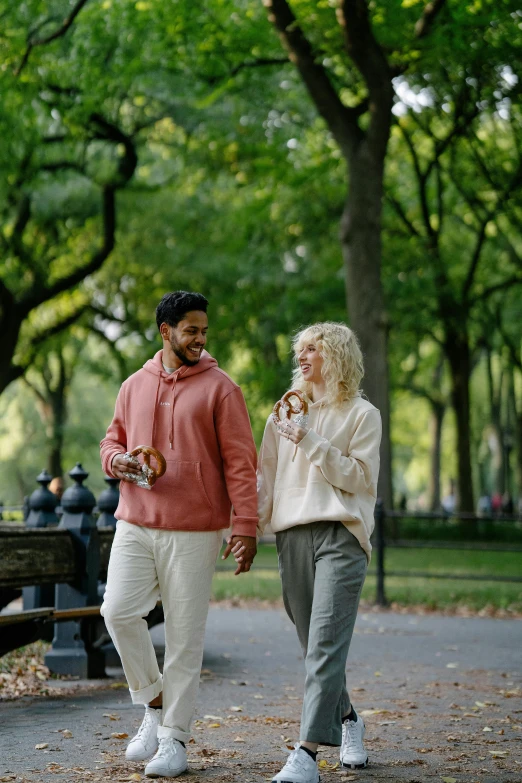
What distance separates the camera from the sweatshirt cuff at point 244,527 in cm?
507

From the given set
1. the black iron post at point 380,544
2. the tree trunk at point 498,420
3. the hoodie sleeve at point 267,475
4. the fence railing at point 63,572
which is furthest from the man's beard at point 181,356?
the tree trunk at point 498,420

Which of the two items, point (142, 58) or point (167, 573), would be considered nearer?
point (167, 573)

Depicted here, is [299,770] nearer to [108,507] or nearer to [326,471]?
[326,471]

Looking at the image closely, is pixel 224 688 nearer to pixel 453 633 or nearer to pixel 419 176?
pixel 453 633

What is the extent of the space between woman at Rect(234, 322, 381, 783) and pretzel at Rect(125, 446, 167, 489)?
49cm

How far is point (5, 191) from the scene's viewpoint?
81.9 feet

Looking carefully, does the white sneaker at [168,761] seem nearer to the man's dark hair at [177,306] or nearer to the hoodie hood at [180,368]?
the hoodie hood at [180,368]

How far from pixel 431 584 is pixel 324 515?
Answer: 1323cm

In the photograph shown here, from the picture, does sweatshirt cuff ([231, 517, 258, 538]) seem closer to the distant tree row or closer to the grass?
the grass

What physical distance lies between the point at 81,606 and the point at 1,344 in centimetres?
1862

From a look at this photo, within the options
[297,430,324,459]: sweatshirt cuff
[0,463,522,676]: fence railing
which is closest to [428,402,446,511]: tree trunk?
[0,463,522,676]: fence railing

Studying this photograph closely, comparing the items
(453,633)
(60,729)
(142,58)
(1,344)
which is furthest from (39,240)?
(60,729)

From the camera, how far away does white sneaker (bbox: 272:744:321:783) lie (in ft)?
15.4

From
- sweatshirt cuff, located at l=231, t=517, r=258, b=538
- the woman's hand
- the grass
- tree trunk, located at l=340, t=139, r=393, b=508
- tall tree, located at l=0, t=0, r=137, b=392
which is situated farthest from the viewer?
tall tree, located at l=0, t=0, r=137, b=392
